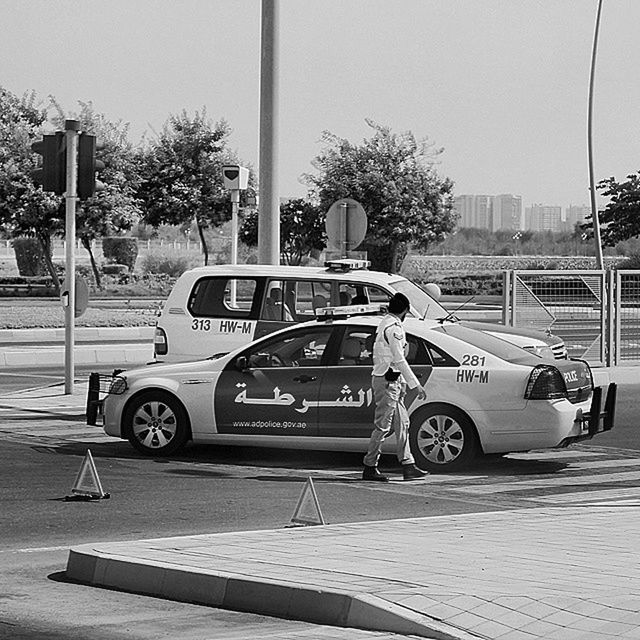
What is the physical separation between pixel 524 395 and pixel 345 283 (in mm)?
3887

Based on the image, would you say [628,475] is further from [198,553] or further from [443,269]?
[443,269]

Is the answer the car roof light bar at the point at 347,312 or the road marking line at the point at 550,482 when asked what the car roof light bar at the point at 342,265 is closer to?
the car roof light bar at the point at 347,312

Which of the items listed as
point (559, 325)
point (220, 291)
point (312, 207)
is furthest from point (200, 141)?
point (220, 291)

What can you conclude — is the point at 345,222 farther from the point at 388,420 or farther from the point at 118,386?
the point at 388,420

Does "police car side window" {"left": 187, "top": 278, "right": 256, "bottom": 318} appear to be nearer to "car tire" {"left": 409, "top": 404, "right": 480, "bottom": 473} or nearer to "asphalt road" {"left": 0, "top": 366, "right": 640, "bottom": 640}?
"asphalt road" {"left": 0, "top": 366, "right": 640, "bottom": 640}

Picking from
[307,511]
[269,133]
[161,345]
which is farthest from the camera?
[269,133]

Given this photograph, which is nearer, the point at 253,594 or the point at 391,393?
the point at 253,594

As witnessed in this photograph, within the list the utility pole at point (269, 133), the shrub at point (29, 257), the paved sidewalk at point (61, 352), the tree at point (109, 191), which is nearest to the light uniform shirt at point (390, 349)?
the utility pole at point (269, 133)

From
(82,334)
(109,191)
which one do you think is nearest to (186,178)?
(109,191)

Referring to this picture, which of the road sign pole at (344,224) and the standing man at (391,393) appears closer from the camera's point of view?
the standing man at (391,393)

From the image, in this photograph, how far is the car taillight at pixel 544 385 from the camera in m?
12.8

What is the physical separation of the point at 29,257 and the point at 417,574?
5337 cm

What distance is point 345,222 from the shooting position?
19.7m

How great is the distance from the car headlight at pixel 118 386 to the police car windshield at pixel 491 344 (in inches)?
130
